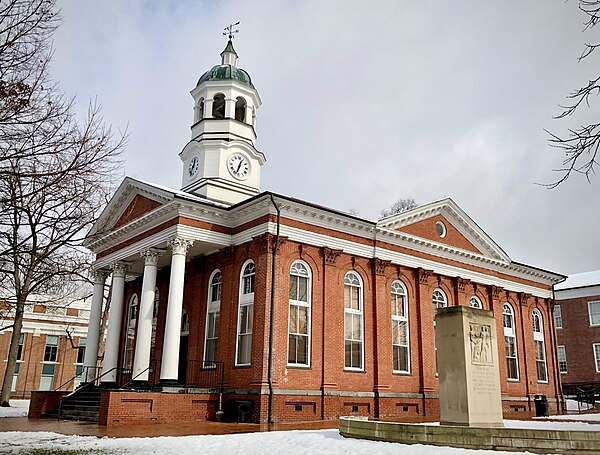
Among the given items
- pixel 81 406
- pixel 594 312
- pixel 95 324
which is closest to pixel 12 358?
pixel 95 324

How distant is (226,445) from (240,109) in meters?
20.9

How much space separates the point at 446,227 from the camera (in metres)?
29.3

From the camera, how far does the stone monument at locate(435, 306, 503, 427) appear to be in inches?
507

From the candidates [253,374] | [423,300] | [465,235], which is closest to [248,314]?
[253,374]

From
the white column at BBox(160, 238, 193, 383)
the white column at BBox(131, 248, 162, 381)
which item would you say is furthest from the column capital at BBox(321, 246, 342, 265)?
the white column at BBox(131, 248, 162, 381)

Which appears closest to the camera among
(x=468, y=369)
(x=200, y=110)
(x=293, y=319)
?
(x=468, y=369)

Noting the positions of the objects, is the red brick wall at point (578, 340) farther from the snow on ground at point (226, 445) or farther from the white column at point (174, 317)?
the snow on ground at point (226, 445)

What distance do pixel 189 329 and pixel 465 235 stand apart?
15.0 m

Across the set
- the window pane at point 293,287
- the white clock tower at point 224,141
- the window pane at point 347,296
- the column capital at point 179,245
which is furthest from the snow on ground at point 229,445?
the white clock tower at point 224,141

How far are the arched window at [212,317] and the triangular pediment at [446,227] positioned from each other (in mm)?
7615

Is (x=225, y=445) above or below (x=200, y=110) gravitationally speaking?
below

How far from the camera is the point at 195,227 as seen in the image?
2262 centimetres

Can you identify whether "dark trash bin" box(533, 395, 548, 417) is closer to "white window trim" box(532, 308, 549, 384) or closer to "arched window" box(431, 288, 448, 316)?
"white window trim" box(532, 308, 549, 384)

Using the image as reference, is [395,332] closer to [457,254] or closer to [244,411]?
[457,254]
